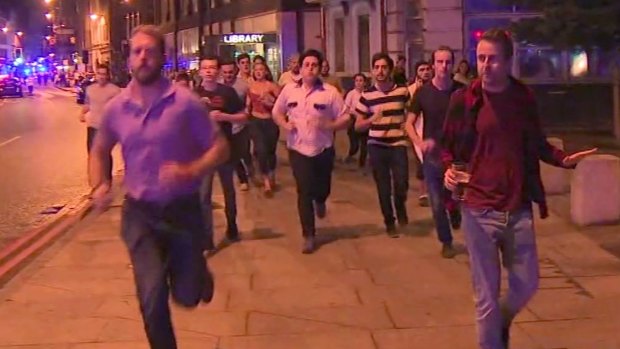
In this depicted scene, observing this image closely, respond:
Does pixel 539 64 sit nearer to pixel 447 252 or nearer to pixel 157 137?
pixel 447 252

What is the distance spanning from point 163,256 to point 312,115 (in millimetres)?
4423

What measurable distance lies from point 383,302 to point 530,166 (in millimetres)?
2395

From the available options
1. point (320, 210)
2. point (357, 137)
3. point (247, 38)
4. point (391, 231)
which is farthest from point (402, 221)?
point (247, 38)

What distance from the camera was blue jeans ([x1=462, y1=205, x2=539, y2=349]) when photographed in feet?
16.6

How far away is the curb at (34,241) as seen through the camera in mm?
9101

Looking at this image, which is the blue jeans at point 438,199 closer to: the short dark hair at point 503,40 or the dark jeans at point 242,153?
the dark jeans at point 242,153

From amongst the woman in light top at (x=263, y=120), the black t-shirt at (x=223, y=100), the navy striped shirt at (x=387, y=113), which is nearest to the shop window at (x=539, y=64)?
the woman in light top at (x=263, y=120)

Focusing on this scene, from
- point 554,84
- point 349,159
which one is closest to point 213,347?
point 349,159

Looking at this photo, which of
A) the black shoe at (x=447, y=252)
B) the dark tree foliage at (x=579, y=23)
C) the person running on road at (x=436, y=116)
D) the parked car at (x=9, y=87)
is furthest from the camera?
the parked car at (x=9, y=87)

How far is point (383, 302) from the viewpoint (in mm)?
7211

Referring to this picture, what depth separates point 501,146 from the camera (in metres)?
5.01

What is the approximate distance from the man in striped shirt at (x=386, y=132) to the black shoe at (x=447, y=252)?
106 centimetres

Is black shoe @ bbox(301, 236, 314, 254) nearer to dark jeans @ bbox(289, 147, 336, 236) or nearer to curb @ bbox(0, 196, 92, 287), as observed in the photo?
dark jeans @ bbox(289, 147, 336, 236)

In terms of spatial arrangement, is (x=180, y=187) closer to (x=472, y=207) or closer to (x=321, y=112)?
(x=472, y=207)
